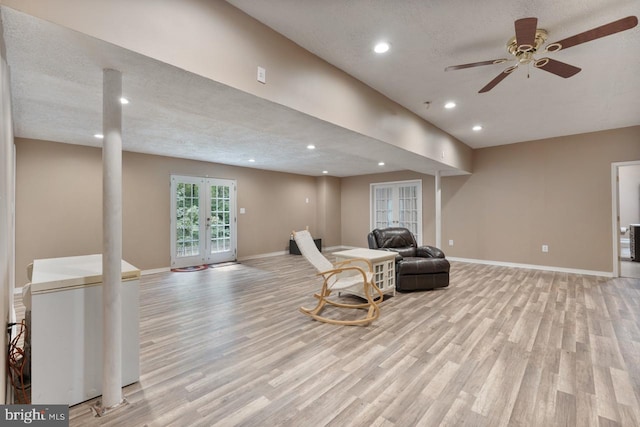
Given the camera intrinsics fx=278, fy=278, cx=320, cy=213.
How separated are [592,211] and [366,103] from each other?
16.7 ft

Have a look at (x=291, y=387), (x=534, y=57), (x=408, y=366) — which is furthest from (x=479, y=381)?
(x=534, y=57)

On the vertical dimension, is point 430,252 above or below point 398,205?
below

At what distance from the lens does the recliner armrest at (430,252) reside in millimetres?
4527

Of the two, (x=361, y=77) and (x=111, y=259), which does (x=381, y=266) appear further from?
(x=111, y=259)

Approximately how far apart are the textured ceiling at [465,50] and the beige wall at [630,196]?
553 centimetres

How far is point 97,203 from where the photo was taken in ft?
16.4

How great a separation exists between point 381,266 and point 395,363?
5.53ft

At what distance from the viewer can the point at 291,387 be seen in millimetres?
1950

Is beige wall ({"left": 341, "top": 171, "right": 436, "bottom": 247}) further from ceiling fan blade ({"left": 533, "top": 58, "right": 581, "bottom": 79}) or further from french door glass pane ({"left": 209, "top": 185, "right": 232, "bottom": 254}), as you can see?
ceiling fan blade ({"left": 533, "top": 58, "right": 581, "bottom": 79})

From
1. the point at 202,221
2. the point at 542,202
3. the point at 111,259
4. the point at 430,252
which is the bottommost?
the point at 430,252

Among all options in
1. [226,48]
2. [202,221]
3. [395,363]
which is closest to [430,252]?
[395,363]

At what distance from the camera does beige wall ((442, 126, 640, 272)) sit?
5125mm

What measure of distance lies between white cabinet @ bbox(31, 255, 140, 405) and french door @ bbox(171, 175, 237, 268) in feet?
14.0

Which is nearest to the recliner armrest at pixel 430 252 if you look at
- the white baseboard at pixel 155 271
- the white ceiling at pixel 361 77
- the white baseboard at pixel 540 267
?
the white ceiling at pixel 361 77
